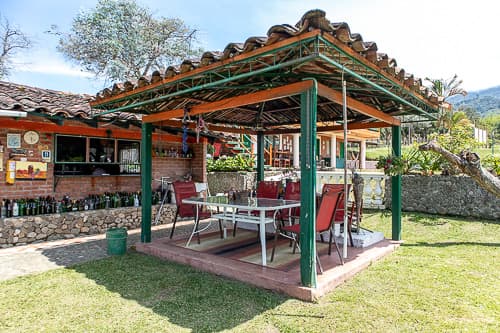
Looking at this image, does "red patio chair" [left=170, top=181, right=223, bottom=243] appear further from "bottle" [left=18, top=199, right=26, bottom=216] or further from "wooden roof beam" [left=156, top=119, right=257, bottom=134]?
"bottle" [left=18, top=199, right=26, bottom=216]

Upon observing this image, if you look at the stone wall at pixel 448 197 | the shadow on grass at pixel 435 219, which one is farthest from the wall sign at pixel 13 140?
the stone wall at pixel 448 197

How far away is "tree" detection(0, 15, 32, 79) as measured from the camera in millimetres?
18266

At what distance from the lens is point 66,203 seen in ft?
21.7

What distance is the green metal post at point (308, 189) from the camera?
3.48 m

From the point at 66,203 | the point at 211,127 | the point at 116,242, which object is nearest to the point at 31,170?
the point at 66,203

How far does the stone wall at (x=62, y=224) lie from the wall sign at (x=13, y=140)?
1.32m

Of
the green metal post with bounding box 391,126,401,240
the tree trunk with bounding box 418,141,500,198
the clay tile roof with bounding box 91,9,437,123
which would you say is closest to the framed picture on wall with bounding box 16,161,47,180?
the clay tile roof with bounding box 91,9,437,123

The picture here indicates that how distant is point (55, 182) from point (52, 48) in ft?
50.1

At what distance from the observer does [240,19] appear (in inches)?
616

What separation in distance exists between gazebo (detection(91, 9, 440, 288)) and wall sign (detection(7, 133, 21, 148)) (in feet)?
5.53

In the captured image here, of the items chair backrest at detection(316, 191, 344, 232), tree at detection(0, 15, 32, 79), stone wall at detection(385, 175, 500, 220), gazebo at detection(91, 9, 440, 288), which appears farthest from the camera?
tree at detection(0, 15, 32, 79)

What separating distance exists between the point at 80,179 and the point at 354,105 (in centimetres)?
577

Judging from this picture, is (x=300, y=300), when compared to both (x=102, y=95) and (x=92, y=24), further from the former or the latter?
(x=92, y=24)

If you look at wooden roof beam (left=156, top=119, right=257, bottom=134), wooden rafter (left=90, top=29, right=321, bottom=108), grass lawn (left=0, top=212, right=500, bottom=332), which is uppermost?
wooden rafter (left=90, top=29, right=321, bottom=108)
